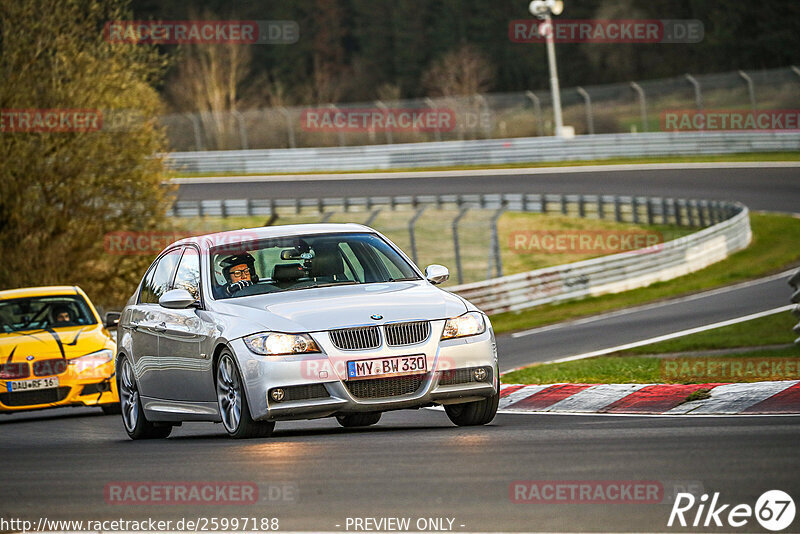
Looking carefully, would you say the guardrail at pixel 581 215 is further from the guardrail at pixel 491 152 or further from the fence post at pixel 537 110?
the fence post at pixel 537 110

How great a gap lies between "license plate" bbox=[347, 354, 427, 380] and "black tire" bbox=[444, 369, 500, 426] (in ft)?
2.32

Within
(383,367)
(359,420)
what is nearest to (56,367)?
(359,420)

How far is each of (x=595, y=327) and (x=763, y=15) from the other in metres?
68.0

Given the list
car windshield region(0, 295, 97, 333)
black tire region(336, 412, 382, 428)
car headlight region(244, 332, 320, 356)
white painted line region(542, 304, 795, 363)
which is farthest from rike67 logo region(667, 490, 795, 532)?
white painted line region(542, 304, 795, 363)

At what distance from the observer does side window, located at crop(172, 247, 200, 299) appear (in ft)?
33.4

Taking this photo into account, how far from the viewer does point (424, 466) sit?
7.27m

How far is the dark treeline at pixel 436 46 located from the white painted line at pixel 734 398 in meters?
80.3

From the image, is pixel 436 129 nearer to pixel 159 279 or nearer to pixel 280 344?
pixel 159 279

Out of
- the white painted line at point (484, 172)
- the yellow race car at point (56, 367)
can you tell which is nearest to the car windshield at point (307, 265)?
the yellow race car at point (56, 367)

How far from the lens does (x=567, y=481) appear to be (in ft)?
21.1

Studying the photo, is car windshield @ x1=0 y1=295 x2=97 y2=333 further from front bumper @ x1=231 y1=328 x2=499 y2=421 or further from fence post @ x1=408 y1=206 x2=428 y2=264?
fence post @ x1=408 y1=206 x2=428 y2=264

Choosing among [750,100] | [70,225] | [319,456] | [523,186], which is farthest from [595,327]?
[750,100]

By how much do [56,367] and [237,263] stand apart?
17.6ft

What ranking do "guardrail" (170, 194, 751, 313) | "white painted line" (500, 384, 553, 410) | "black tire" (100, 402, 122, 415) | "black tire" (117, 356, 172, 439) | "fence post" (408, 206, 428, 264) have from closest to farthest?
"black tire" (117, 356, 172, 439), "white painted line" (500, 384, 553, 410), "black tire" (100, 402, 122, 415), "fence post" (408, 206, 428, 264), "guardrail" (170, 194, 751, 313)
